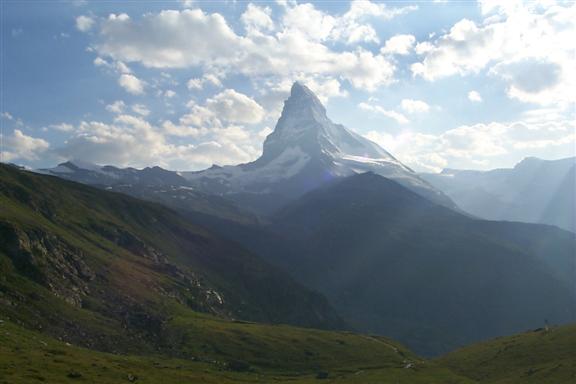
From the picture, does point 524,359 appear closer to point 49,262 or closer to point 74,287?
point 74,287

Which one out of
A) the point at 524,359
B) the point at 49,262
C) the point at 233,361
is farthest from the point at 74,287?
the point at 524,359

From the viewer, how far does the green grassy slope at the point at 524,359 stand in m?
88.9

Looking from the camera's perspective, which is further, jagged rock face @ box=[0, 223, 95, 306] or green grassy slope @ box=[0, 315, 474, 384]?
jagged rock face @ box=[0, 223, 95, 306]

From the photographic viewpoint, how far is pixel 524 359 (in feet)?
343

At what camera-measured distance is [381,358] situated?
139125 mm

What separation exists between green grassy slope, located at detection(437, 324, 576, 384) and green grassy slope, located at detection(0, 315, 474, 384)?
5.65 metres

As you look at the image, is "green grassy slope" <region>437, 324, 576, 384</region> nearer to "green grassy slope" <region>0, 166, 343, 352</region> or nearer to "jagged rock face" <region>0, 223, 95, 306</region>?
"green grassy slope" <region>0, 166, 343, 352</region>

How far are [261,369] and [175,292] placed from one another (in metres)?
75.3

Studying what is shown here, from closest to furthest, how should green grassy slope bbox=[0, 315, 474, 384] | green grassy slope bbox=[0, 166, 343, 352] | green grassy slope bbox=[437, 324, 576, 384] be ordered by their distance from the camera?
green grassy slope bbox=[0, 315, 474, 384] < green grassy slope bbox=[437, 324, 576, 384] < green grassy slope bbox=[0, 166, 343, 352]

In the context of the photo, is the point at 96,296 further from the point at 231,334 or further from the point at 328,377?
the point at 328,377

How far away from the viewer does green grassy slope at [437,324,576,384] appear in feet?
292

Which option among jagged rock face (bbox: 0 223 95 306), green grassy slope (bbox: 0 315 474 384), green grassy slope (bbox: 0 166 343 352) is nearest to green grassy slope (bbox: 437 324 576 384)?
green grassy slope (bbox: 0 315 474 384)

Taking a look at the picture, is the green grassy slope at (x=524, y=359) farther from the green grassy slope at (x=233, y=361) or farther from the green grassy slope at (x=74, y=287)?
the green grassy slope at (x=74, y=287)

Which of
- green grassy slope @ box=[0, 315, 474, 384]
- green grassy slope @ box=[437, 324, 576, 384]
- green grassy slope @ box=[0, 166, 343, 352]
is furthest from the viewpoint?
green grassy slope @ box=[0, 166, 343, 352]
